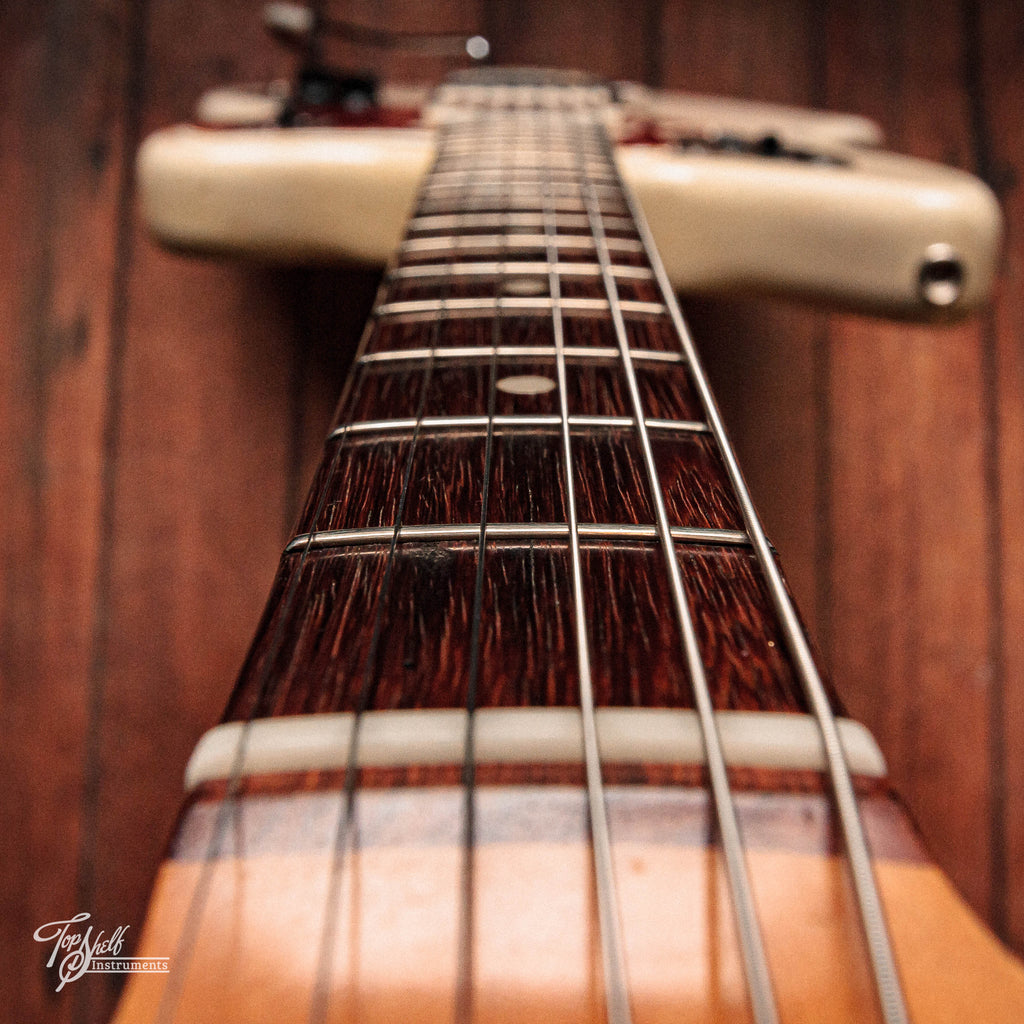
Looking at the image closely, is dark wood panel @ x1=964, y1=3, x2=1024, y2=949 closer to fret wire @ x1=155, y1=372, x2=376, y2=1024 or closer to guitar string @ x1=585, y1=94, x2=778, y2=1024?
guitar string @ x1=585, y1=94, x2=778, y2=1024

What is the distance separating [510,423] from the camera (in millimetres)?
331

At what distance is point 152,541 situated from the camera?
83 cm

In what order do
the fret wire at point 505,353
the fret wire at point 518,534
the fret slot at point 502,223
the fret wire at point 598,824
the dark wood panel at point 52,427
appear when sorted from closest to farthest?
1. the fret wire at point 598,824
2. the fret wire at point 518,534
3. the fret wire at point 505,353
4. the fret slot at point 502,223
5. the dark wood panel at point 52,427

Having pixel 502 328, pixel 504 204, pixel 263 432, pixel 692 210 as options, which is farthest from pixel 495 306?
pixel 263 432

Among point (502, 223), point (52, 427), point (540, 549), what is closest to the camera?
point (540, 549)

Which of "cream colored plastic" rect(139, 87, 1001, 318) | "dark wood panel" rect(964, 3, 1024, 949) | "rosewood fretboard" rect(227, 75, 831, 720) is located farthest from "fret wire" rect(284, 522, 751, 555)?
"dark wood panel" rect(964, 3, 1024, 949)

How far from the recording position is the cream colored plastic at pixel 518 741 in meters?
0.19

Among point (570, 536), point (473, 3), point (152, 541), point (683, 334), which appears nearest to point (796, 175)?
point (683, 334)

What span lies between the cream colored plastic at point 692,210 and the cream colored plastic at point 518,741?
47 cm

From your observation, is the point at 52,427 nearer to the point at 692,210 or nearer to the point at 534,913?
the point at 692,210

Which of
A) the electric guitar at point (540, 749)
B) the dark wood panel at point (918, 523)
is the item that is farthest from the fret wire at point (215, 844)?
the dark wood panel at point (918, 523)

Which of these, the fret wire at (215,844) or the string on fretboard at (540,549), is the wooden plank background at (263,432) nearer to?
the string on fretboard at (540,549)

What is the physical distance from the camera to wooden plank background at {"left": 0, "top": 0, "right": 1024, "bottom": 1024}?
31.5 inches

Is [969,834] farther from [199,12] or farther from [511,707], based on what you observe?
[199,12]
